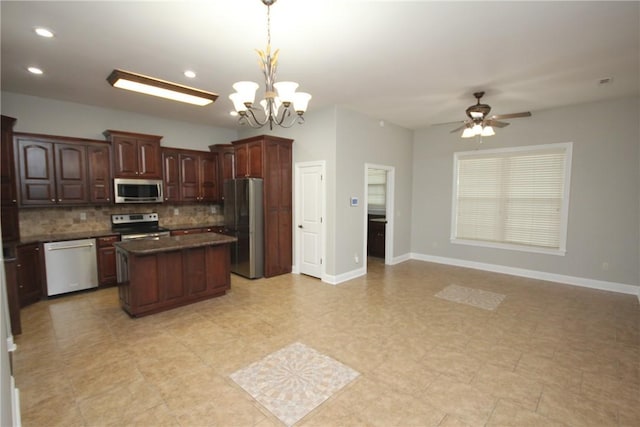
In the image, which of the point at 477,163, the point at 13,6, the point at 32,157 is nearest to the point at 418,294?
the point at 477,163

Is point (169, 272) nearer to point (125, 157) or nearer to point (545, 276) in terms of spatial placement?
point (125, 157)

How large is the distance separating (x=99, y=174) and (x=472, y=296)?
5.98 meters

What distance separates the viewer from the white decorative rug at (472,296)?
409cm

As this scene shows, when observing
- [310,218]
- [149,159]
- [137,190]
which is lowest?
[310,218]

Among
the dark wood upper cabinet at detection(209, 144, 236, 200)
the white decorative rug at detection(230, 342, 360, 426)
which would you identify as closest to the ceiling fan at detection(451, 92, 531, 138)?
the white decorative rug at detection(230, 342, 360, 426)

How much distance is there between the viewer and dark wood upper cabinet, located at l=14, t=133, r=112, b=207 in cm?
416

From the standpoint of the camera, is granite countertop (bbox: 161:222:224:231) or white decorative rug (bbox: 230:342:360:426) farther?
granite countertop (bbox: 161:222:224:231)

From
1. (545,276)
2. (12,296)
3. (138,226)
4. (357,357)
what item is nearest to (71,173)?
(138,226)

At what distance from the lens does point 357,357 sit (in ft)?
9.14

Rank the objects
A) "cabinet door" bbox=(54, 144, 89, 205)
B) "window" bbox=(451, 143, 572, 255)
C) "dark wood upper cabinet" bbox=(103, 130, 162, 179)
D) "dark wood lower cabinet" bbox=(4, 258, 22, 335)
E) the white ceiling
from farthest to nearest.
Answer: "window" bbox=(451, 143, 572, 255), "dark wood upper cabinet" bbox=(103, 130, 162, 179), "cabinet door" bbox=(54, 144, 89, 205), "dark wood lower cabinet" bbox=(4, 258, 22, 335), the white ceiling

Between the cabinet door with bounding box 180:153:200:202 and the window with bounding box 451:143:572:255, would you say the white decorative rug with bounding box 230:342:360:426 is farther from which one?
the window with bounding box 451:143:572:255

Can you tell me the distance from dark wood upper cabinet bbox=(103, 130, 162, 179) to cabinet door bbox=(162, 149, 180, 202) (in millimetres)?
223

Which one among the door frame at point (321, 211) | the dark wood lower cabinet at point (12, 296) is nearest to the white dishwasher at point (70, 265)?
the dark wood lower cabinet at point (12, 296)

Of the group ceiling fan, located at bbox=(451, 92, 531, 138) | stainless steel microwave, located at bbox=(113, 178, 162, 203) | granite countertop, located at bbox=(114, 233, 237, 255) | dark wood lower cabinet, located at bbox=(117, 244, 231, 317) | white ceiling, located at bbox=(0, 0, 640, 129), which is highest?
white ceiling, located at bbox=(0, 0, 640, 129)
